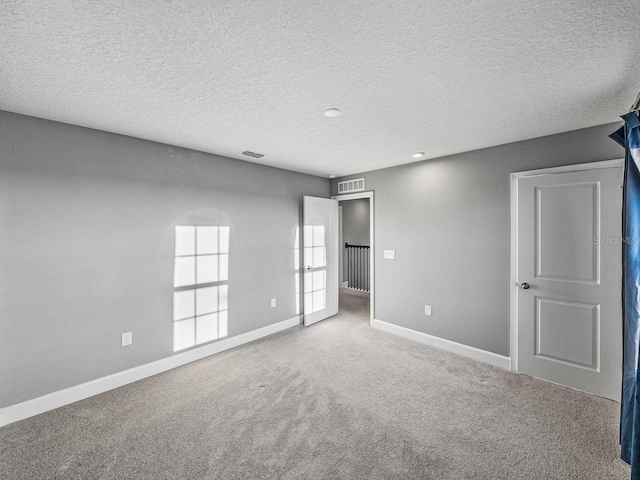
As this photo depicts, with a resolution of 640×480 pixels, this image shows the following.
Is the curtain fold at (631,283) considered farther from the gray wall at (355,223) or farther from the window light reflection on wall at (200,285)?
the gray wall at (355,223)

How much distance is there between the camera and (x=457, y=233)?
3.53m

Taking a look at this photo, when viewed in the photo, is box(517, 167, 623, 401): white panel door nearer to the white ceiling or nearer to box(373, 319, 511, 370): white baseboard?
box(373, 319, 511, 370): white baseboard

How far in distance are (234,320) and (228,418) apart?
1.55 m

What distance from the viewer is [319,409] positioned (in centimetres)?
240

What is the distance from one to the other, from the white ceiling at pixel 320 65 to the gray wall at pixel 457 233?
329mm

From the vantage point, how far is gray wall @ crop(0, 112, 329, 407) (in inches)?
89.4

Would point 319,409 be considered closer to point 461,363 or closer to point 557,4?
point 461,363

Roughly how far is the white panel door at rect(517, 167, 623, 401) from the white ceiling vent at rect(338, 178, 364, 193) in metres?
2.24

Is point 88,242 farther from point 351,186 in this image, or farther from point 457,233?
point 457,233

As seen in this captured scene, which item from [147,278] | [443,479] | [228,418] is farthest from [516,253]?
[147,278]

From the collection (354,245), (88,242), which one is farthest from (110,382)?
(354,245)

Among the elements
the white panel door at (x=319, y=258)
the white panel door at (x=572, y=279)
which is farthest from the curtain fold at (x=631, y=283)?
the white panel door at (x=319, y=258)

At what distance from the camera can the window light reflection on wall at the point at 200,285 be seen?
322cm

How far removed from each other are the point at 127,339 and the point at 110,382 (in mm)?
403
